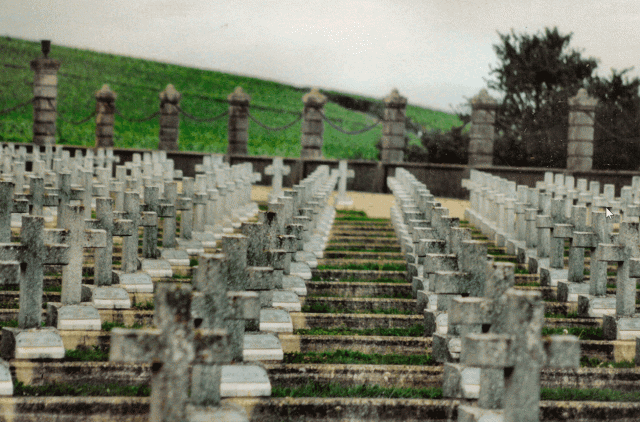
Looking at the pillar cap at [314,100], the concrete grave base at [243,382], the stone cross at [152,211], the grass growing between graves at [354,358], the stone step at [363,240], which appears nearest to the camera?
the concrete grave base at [243,382]

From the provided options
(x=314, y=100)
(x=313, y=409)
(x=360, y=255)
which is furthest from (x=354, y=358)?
(x=314, y=100)

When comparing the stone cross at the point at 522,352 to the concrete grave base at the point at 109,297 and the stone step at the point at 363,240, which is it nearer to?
the concrete grave base at the point at 109,297

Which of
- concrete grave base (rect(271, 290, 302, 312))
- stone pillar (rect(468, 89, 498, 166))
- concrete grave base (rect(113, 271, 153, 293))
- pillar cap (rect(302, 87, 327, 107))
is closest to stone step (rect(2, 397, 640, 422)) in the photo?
concrete grave base (rect(271, 290, 302, 312))

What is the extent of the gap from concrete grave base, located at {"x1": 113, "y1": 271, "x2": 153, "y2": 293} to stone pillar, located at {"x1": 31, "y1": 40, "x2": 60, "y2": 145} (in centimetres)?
2002

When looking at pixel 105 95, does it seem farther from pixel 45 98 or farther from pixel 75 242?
pixel 75 242

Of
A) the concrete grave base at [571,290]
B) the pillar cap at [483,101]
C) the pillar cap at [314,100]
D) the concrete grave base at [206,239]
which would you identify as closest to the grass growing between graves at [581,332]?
the concrete grave base at [571,290]

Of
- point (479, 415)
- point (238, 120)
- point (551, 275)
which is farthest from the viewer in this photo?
point (238, 120)

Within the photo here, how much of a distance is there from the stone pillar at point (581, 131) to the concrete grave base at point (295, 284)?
52.9 ft

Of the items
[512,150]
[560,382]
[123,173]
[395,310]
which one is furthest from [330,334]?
[512,150]

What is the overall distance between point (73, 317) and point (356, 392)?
80.9 inches

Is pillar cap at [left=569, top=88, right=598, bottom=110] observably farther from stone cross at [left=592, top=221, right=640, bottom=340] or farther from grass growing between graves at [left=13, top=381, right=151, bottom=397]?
grass growing between graves at [left=13, top=381, right=151, bottom=397]

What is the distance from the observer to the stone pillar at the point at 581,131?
2228 cm

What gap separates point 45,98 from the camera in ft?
87.0

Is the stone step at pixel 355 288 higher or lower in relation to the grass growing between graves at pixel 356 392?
higher
